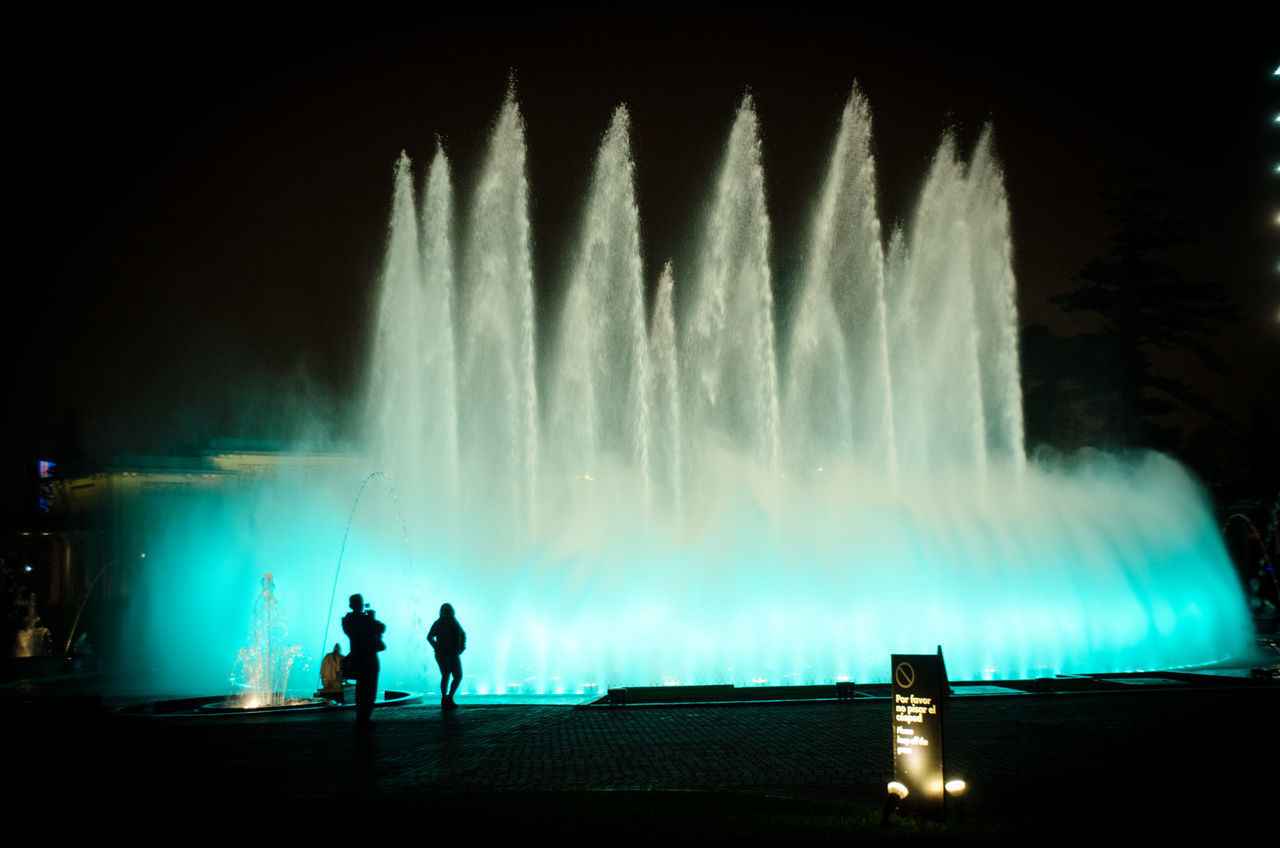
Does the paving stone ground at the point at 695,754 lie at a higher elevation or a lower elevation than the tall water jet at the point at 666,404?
lower

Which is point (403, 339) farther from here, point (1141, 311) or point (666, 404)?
point (1141, 311)

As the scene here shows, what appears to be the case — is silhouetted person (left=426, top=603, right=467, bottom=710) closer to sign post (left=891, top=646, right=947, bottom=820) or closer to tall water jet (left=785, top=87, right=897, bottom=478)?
sign post (left=891, top=646, right=947, bottom=820)

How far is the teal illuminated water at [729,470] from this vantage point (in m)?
23.5

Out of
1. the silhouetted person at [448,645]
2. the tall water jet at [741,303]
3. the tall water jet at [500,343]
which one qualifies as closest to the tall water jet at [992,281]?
the tall water jet at [741,303]

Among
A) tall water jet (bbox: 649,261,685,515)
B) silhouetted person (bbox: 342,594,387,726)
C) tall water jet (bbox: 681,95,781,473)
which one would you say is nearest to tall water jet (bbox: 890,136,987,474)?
tall water jet (bbox: 681,95,781,473)

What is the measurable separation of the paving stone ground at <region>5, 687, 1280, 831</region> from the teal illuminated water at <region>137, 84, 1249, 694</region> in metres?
6.57

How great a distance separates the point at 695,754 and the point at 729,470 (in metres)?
15.5

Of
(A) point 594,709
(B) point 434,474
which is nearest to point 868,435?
(B) point 434,474

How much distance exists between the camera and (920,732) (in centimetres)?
803

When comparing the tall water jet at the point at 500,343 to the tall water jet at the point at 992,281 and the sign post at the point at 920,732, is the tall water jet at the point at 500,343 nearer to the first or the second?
the tall water jet at the point at 992,281

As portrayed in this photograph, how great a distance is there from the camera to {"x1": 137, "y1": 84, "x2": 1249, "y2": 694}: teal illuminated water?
2345 cm

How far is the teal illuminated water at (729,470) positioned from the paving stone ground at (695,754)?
6.57 m

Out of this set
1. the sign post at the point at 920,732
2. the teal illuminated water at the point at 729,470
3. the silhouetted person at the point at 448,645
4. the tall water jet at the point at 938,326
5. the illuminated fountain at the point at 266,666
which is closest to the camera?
the sign post at the point at 920,732

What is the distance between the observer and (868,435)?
1193 inches
